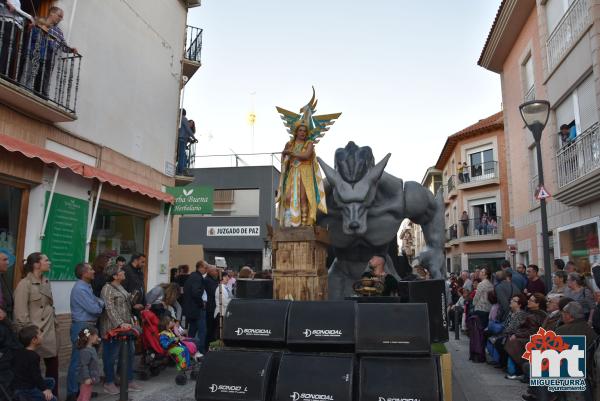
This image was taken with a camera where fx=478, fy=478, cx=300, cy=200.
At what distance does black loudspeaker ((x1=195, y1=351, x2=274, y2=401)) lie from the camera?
3963 millimetres

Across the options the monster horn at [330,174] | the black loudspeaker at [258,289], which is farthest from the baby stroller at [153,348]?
the monster horn at [330,174]

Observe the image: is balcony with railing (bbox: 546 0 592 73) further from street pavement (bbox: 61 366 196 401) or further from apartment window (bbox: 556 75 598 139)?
street pavement (bbox: 61 366 196 401)

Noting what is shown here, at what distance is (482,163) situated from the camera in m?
30.3

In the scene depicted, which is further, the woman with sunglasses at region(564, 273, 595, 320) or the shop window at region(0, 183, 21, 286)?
the shop window at region(0, 183, 21, 286)

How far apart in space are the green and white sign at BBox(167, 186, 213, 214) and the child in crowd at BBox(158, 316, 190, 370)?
451cm

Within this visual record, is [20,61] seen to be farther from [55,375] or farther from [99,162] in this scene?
[55,375]

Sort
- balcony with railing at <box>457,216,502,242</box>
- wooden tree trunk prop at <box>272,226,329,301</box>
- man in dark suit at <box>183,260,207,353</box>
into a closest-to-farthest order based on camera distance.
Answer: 1. wooden tree trunk prop at <box>272,226,329,301</box>
2. man in dark suit at <box>183,260,207,353</box>
3. balcony with railing at <box>457,216,502,242</box>

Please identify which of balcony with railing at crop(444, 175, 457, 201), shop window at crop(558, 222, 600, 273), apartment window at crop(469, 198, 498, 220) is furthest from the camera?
balcony with railing at crop(444, 175, 457, 201)

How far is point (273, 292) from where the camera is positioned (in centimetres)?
576

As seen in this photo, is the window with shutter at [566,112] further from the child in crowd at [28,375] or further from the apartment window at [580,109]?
the child in crowd at [28,375]

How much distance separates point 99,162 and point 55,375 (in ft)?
15.4

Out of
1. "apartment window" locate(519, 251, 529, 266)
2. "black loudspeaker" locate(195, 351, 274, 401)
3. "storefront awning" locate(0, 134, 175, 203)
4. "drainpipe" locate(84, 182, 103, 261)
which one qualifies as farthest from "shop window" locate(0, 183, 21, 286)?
"apartment window" locate(519, 251, 529, 266)

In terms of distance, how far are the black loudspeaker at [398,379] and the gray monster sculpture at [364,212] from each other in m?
2.37

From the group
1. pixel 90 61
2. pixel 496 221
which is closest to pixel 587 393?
pixel 90 61
